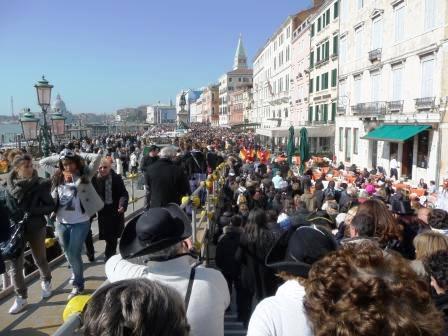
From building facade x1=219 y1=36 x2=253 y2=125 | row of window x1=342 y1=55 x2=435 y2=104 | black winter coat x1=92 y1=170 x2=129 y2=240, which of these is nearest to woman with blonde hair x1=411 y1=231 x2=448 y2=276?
black winter coat x1=92 y1=170 x2=129 y2=240

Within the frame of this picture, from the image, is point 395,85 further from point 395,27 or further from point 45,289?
point 45,289

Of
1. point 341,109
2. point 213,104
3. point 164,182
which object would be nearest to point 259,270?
point 164,182

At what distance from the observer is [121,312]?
4.68ft

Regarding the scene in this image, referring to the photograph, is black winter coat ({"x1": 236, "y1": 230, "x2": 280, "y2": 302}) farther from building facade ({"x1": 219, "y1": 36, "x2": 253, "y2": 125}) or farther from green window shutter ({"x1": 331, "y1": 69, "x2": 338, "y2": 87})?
building facade ({"x1": 219, "y1": 36, "x2": 253, "y2": 125})

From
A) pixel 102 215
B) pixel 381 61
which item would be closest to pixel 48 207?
pixel 102 215

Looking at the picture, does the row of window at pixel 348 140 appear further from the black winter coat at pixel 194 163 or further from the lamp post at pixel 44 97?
the lamp post at pixel 44 97

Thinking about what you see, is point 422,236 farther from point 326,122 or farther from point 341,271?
point 326,122

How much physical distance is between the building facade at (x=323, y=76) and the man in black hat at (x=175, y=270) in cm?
3150

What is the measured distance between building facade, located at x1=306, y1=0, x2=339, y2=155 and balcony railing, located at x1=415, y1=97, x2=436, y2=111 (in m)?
13.3

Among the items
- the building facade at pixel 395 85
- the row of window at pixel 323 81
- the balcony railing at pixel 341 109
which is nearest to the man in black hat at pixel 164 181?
the building facade at pixel 395 85

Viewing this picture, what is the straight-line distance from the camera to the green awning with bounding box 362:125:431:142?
19.2 m

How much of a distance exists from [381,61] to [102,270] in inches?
894

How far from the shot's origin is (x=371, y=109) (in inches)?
980

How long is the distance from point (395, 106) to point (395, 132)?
1837 mm
